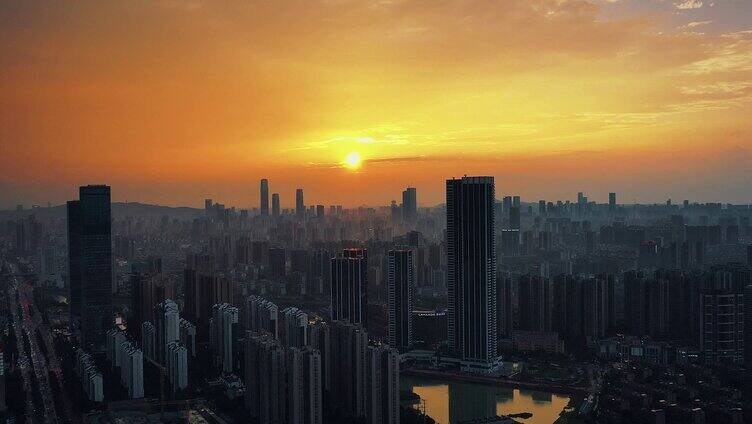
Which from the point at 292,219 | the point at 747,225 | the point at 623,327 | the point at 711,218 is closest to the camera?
the point at 623,327

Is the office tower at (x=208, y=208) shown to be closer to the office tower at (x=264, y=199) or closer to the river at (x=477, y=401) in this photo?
the office tower at (x=264, y=199)

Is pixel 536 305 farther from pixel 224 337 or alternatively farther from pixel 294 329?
pixel 224 337

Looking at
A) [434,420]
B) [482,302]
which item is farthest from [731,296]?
[434,420]

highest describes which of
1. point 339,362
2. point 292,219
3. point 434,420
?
point 292,219

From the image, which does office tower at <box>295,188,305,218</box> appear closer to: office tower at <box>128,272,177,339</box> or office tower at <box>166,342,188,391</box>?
office tower at <box>128,272,177,339</box>

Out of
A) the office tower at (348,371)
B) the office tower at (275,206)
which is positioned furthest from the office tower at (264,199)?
the office tower at (348,371)

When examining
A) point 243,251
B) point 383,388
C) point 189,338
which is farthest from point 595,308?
point 243,251

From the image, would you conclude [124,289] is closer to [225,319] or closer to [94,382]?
[225,319]

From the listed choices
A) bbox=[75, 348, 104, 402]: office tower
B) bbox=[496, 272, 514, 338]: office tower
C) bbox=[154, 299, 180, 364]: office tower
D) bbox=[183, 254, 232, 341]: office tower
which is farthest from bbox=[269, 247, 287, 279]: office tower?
bbox=[75, 348, 104, 402]: office tower
